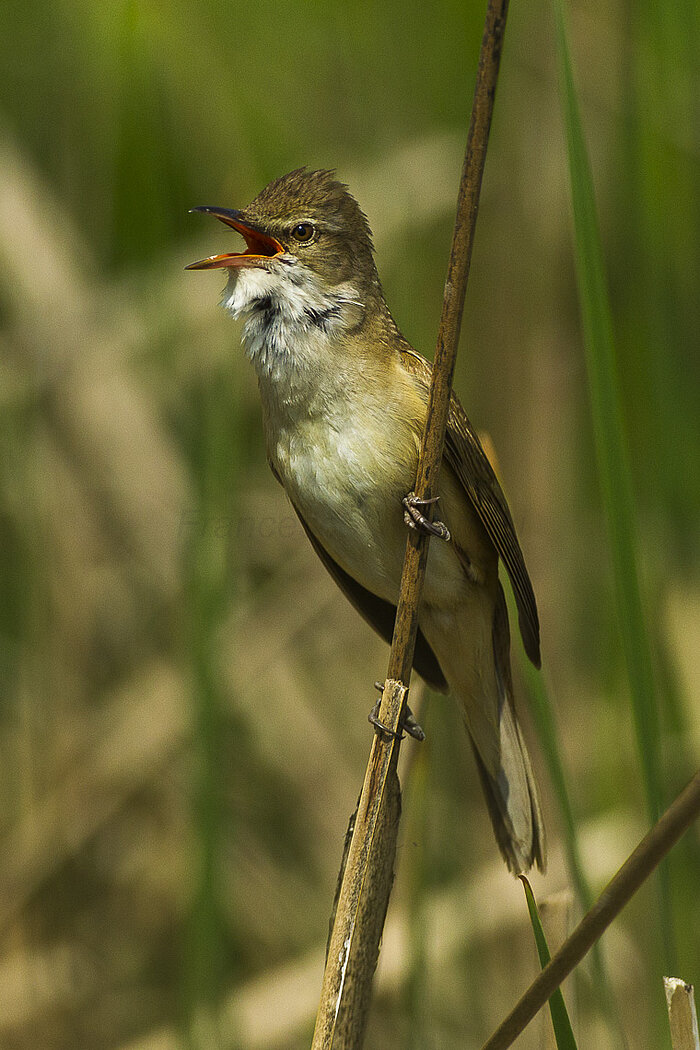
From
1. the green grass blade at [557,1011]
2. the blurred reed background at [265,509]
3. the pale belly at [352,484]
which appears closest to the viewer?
the green grass blade at [557,1011]

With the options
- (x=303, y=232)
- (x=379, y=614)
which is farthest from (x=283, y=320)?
(x=379, y=614)

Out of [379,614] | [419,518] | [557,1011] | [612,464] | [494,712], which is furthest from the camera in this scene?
[379,614]

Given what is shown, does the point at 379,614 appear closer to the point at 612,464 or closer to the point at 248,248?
the point at 248,248

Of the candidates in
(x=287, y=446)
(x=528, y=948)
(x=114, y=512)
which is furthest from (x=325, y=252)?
(x=528, y=948)

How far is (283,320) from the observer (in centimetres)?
258

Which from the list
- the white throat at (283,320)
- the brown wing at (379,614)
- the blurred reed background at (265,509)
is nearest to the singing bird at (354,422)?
the white throat at (283,320)

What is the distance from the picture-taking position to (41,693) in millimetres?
3391

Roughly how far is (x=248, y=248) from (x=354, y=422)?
0.54 meters

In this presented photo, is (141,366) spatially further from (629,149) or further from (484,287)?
(629,149)

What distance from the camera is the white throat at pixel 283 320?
8.43 feet

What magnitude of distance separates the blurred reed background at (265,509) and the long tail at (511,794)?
0.21m

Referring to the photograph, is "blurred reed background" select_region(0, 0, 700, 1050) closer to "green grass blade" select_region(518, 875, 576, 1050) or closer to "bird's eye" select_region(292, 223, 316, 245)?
"bird's eye" select_region(292, 223, 316, 245)

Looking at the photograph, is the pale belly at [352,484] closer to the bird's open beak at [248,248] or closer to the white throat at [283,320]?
the white throat at [283,320]

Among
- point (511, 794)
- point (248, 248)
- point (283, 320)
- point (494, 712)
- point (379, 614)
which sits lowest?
point (511, 794)
